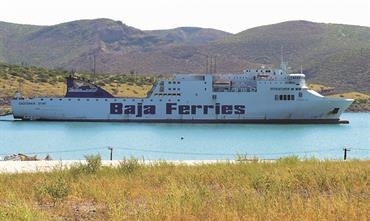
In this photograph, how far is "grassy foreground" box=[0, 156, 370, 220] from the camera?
720 cm

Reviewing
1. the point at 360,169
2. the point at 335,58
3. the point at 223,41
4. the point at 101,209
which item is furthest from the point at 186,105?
the point at 223,41

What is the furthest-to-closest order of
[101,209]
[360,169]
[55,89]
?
[55,89], [360,169], [101,209]

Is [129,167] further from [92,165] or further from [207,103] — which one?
[207,103]

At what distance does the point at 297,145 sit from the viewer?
1596 inches

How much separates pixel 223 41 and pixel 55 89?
10239 cm

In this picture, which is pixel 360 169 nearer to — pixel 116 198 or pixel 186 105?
pixel 116 198

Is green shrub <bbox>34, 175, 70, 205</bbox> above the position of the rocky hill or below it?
below

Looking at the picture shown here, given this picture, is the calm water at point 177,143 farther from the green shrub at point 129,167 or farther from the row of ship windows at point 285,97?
the green shrub at point 129,167

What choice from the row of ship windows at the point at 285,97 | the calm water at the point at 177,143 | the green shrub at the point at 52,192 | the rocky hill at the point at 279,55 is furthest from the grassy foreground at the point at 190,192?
the rocky hill at the point at 279,55

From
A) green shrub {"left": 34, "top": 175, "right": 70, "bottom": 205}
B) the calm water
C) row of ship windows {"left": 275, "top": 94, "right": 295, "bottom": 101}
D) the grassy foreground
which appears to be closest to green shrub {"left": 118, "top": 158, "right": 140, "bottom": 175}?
the grassy foreground

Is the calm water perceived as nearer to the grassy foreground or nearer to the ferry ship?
the ferry ship

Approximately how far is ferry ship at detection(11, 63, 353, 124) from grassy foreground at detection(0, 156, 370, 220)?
5397 cm

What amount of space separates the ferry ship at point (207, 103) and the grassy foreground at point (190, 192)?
54.0 m

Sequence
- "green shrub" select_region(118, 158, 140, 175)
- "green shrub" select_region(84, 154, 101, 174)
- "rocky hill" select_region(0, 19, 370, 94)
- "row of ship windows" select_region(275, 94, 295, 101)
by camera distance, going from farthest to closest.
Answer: "rocky hill" select_region(0, 19, 370, 94)
"row of ship windows" select_region(275, 94, 295, 101)
"green shrub" select_region(118, 158, 140, 175)
"green shrub" select_region(84, 154, 101, 174)
